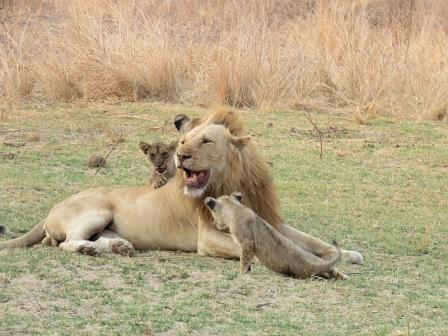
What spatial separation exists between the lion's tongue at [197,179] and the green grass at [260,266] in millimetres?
484

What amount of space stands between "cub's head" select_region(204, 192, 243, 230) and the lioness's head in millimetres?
433

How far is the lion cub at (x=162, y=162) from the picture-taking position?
775 cm

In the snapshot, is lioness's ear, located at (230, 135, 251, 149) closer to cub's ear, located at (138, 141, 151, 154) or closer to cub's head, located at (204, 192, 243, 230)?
cub's head, located at (204, 192, 243, 230)

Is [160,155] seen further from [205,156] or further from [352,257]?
[352,257]

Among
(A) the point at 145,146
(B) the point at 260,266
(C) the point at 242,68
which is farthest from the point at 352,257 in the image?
(C) the point at 242,68

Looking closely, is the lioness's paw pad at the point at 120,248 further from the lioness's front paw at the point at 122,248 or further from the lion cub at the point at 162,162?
the lion cub at the point at 162,162

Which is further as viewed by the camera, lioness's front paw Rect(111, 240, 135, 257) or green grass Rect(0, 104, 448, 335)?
lioness's front paw Rect(111, 240, 135, 257)

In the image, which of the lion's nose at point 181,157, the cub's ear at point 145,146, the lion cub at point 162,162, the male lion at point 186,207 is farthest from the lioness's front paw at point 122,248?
the cub's ear at point 145,146

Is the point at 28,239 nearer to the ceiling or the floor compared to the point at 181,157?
nearer to the floor

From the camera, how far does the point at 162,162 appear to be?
784 centimetres

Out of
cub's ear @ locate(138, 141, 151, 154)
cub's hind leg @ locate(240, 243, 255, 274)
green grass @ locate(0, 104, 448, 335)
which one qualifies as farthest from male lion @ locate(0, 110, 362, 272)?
cub's ear @ locate(138, 141, 151, 154)

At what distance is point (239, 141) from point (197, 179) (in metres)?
0.38

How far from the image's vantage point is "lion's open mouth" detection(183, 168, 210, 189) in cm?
683

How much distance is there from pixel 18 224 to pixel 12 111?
235 inches
